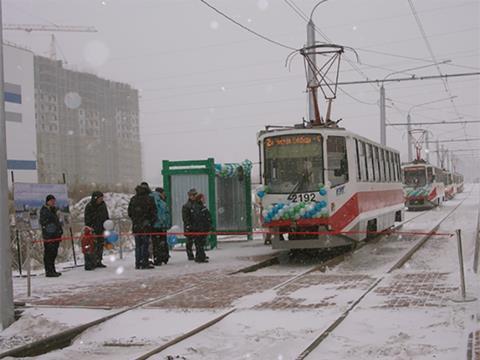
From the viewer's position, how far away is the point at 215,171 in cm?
1916

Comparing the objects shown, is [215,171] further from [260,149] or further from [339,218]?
[339,218]

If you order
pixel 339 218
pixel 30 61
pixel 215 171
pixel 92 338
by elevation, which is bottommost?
pixel 92 338

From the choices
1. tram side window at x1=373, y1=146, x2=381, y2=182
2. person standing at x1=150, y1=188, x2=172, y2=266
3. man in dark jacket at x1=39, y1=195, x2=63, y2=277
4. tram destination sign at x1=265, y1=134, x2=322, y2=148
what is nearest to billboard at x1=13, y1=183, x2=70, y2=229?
man in dark jacket at x1=39, y1=195, x2=63, y2=277

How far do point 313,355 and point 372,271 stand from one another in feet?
22.4

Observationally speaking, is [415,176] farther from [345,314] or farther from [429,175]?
[345,314]

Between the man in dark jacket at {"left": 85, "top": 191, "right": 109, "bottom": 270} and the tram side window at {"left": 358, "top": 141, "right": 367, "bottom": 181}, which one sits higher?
the tram side window at {"left": 358, "top": 141, "right": 367, "bottom": 181}

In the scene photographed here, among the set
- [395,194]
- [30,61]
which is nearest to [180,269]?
[395,194]

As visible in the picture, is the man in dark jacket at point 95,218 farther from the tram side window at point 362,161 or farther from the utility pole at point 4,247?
the tram side window at point 362,161

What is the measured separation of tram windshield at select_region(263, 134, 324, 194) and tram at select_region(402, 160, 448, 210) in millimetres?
27404

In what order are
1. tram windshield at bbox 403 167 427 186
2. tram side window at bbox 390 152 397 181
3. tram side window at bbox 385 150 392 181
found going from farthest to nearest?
tram windshield at bbox 403 167 427 186, tram side window at bbox 390 152 397 181, tram side window at bbox 385 150 392 181

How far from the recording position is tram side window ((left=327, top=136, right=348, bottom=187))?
1534cm

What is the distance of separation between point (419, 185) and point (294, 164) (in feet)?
90.5

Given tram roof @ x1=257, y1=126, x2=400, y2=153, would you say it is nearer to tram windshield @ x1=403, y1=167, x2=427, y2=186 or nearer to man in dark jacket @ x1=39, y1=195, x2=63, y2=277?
man in dark jacket @ x1=39, y1=195, x2=63, y2=277

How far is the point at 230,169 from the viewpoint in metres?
19.8
